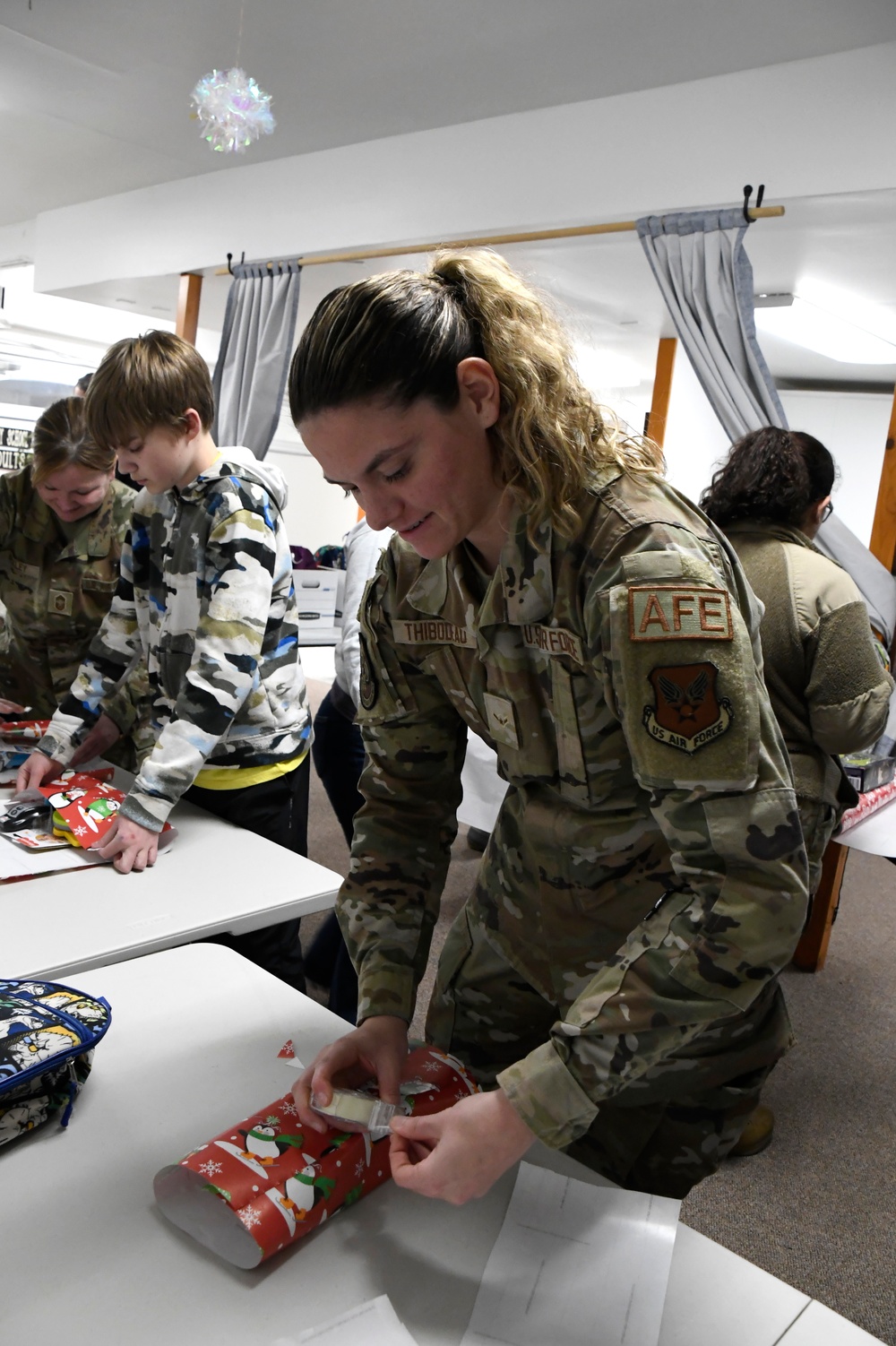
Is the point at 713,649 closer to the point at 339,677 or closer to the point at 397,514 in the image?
the point at 397,514

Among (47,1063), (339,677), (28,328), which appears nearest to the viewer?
(47,1063)

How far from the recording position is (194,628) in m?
1.76

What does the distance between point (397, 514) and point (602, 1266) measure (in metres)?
0.65

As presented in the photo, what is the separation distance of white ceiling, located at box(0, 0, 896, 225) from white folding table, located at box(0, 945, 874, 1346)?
3231mm

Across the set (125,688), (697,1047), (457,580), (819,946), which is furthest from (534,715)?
(819,946)

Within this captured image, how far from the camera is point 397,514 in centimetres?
90

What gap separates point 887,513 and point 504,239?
1955 millimetres

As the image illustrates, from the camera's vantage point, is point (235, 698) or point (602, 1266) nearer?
point (602, 1266)

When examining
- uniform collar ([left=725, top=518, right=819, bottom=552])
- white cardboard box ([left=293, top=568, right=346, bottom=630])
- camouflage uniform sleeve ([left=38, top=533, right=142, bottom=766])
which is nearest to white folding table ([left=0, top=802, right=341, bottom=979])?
camouflage uniform sleeve ([left=38, top=533, right=142, bottom=766])

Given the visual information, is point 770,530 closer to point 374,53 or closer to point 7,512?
point 7,512

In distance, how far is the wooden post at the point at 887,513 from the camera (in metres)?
3.33

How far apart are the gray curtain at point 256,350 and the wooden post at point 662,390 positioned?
183 cm

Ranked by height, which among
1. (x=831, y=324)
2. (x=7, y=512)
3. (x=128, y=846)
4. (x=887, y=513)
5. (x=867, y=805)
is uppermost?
(x=831, y=324)

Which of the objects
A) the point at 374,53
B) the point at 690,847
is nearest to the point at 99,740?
the point at 690,847
